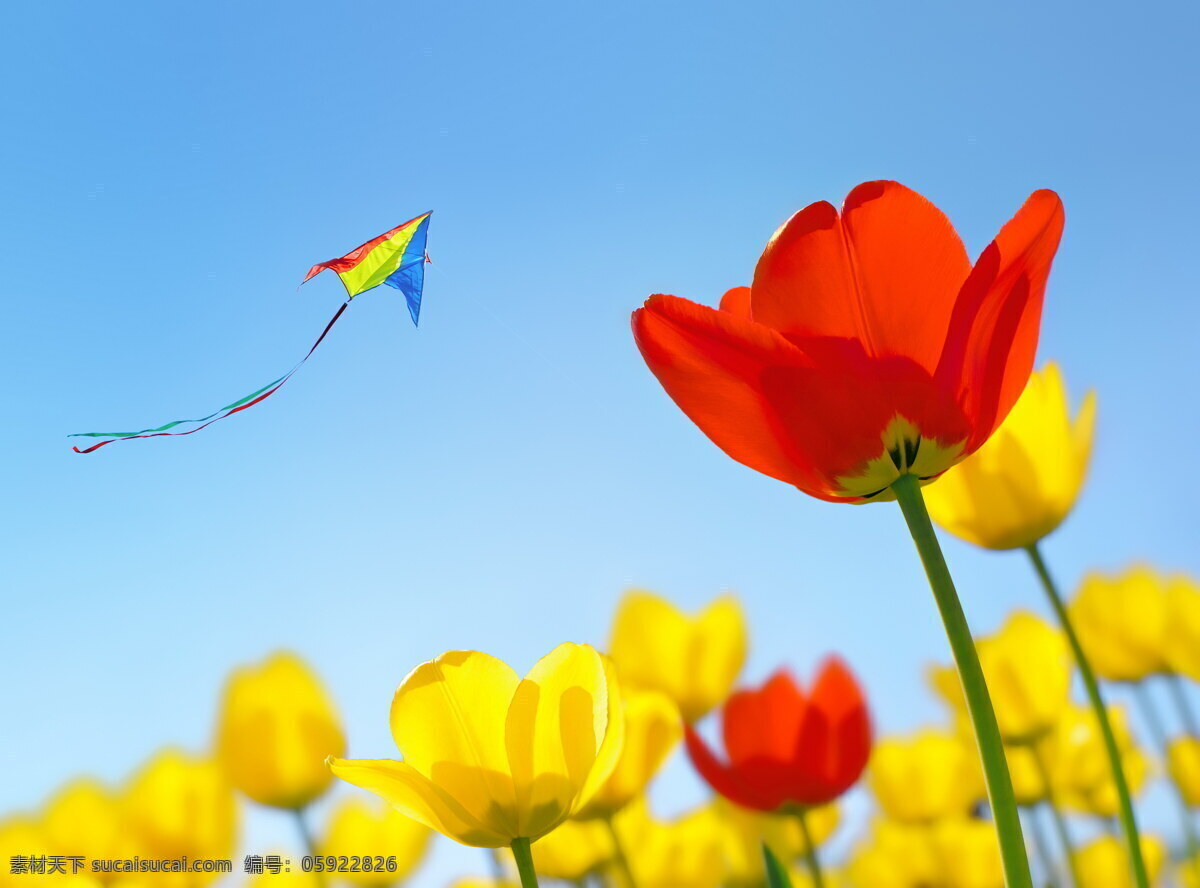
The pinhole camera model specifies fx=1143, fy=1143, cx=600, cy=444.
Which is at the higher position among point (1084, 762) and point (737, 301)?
point (737, 301)

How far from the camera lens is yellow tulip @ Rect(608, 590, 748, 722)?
1935mm

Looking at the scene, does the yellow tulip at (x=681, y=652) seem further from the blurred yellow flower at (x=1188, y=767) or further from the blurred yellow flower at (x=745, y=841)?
the blurred yellow flower at (x=1188, y=767)

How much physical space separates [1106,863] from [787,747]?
917 millimetres

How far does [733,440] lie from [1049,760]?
154 cm

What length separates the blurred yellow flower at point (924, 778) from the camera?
204cm

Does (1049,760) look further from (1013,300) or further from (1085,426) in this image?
(1013,300)

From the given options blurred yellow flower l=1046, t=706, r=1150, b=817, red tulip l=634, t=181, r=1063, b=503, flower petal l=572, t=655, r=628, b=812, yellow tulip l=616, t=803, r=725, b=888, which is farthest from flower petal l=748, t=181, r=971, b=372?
blurred yellow flower l=1046, t=706, r=1150, b=817

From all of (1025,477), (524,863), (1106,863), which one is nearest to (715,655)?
(1106,863)

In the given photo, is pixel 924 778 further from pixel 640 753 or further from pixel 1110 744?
pixel 1110 744

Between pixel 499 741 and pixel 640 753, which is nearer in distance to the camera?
pixel 499 741

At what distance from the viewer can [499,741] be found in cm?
77

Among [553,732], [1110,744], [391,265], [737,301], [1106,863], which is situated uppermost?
[391,265]

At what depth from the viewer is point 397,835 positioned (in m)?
2.17

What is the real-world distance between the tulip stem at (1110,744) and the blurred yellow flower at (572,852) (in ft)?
2.93
